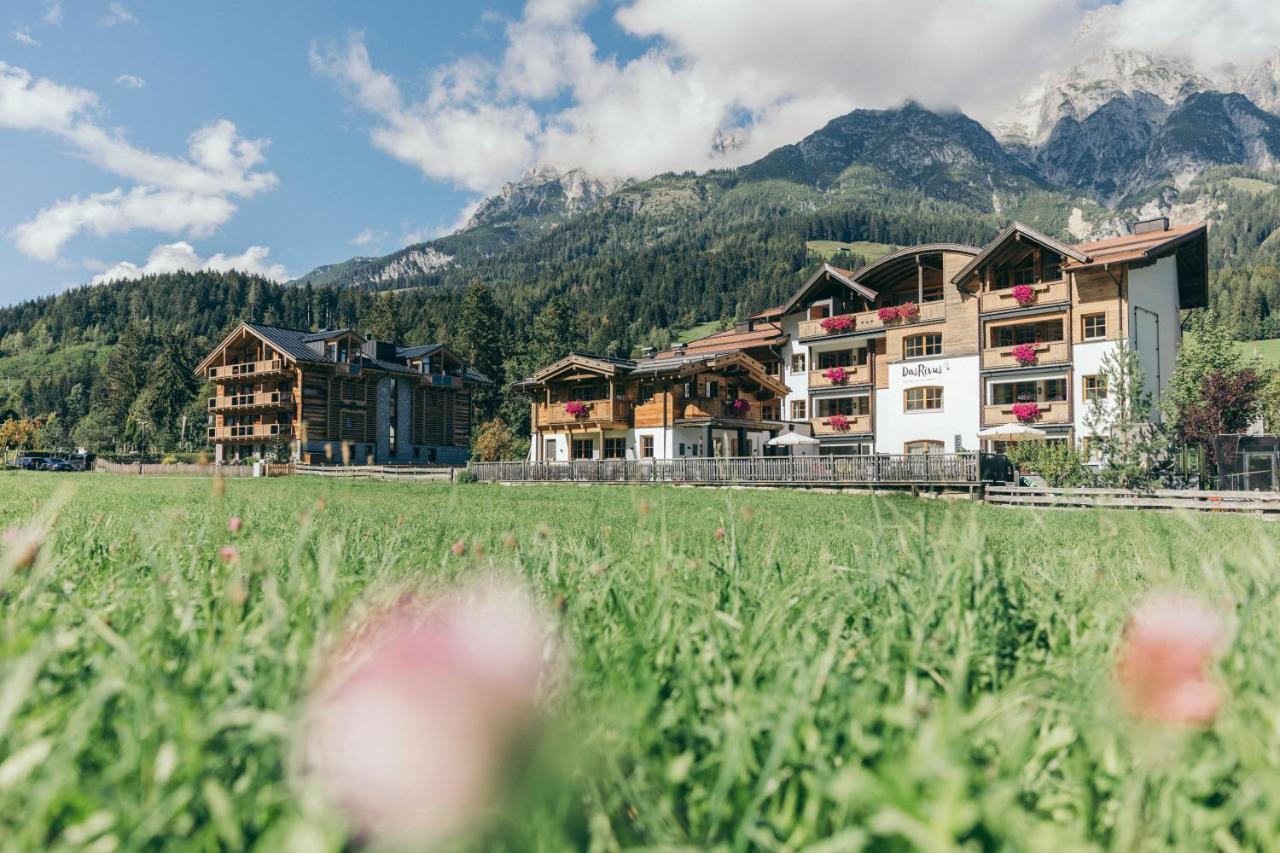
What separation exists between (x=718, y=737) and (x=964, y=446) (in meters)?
Result: 37.8

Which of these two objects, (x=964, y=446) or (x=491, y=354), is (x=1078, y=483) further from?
(x=491, y=354)

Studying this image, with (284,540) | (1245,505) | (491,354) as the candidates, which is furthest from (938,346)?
(491,354)

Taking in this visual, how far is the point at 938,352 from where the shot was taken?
37.3 metres

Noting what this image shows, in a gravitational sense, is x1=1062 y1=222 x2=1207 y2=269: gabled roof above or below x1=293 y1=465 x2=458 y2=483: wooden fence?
above

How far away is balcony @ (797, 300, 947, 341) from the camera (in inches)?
1469

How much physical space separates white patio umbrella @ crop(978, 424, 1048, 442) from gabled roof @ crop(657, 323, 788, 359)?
510 inches

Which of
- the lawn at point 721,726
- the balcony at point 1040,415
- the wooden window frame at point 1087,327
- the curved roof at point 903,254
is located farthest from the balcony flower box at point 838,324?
the lawn at point 721,726

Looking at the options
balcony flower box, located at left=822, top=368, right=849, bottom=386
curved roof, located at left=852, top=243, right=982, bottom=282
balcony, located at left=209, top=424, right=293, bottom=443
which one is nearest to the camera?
curved roof, located at left=852, top=243, right=982, bottom=282

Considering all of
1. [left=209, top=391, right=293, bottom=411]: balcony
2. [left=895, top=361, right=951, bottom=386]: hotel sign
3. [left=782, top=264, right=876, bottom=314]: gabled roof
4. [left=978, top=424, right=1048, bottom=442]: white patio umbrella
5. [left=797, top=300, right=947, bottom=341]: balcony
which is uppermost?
[left=782, top=264, right=876, bottom=314]: gabled roof

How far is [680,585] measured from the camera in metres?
2.30

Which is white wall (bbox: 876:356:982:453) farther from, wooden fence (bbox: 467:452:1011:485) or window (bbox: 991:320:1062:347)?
wooden fence (bbox: 467:452:1011:485)

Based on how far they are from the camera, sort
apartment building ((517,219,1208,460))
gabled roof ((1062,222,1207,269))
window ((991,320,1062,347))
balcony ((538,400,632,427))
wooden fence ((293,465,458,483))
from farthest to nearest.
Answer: balcony ((538,400,632,427))
window ((991,320,1062,347))
wooden fence ((293,465,458,483))
apartment building ((517,219,1208,460))
gabled roof ((1062,222,1207,269))

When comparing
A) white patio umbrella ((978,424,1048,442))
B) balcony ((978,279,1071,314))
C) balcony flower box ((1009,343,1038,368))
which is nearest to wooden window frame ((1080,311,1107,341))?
balcony ((978,279,1071,314))

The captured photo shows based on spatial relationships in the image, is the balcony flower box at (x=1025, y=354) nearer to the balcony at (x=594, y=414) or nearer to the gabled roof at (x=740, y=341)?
the gabled roof at (x=740, y=341)
